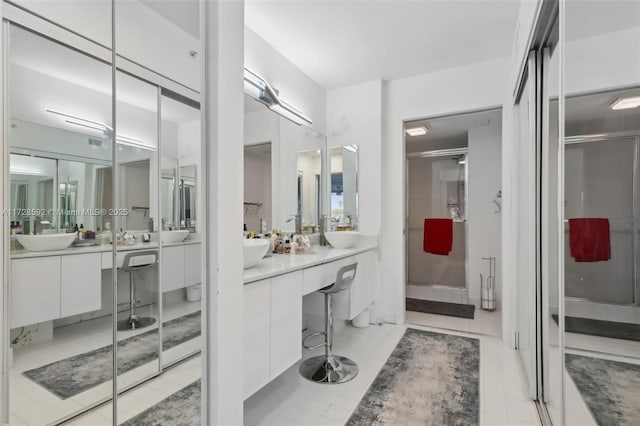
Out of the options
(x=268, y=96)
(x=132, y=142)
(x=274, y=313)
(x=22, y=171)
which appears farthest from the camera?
(x=268, y=96)

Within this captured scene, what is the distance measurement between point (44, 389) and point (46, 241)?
1.43 feet

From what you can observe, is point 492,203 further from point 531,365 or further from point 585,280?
point 585,280

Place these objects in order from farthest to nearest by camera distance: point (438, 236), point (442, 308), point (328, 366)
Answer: point (438, 236), point (442, 308), point (328, 366)

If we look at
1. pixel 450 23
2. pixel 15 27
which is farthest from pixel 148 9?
pixel 450 23

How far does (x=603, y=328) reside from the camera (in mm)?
954

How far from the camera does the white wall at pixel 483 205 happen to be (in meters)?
4.01

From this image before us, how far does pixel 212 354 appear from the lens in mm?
1356

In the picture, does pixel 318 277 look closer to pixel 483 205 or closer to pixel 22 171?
pixel 22 171

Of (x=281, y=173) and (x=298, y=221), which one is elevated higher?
(x=281, y=173)

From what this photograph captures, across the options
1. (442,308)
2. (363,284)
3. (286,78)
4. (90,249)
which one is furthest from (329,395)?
(286,78)

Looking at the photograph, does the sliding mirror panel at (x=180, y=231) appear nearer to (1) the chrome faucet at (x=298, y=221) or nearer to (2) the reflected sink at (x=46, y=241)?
(2) the reflected sink at (x=46, y=241)

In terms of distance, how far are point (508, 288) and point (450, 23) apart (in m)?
2.34

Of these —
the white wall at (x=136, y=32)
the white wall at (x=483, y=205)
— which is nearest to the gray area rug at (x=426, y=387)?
the white wall at (x=483, y=205)

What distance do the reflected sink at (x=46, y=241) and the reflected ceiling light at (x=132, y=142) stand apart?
352 mm
